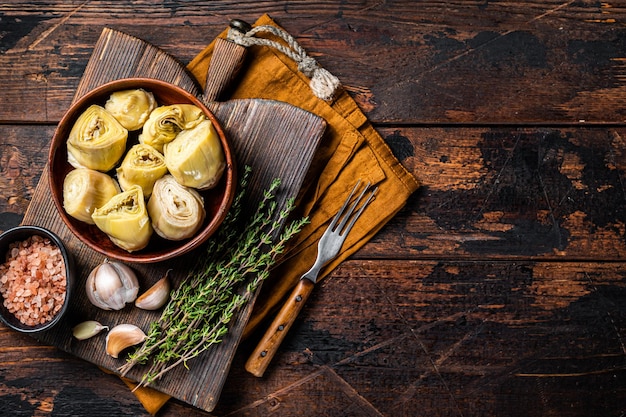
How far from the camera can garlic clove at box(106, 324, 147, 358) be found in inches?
53.6

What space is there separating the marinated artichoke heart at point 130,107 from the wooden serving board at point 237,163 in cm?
18

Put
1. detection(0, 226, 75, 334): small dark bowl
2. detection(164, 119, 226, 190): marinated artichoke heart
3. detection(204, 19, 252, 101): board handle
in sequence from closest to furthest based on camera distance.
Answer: detection(164, 119, 226, 190): marinated artichoke heart
detection(0, 226, 75, 334): small dark bowl
detection(204, 19, 252, 101): board handle

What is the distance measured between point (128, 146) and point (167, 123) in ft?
0.37

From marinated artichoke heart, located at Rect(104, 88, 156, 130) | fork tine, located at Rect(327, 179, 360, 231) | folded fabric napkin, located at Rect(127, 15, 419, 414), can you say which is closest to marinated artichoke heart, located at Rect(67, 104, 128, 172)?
marinated artichoke heart, located at Rect(104, 88, 156, 130)

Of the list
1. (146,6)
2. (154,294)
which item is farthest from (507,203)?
(146,6)

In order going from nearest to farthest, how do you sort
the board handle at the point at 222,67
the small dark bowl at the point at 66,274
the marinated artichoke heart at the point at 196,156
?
the marinated artichoke heart at the point at 196,156 → the small dark bowl at the point at 66,274 → the board handle at the point at 222,67

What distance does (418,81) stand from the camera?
150cm

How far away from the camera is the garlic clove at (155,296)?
136 centimetres

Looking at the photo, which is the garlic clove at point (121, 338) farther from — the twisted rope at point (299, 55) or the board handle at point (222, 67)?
the twisted rope at point (299, 55)

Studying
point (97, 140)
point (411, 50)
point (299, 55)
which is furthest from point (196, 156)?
point (411, 50)

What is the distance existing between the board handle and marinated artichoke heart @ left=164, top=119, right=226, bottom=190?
8.9 inches

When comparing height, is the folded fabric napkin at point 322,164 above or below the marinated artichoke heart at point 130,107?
below

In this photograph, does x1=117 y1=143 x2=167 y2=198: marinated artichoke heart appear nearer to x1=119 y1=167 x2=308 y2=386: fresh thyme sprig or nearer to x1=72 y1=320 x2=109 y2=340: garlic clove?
x1=119 y1=167 x2=308 y2=386: fresh thyme sprig

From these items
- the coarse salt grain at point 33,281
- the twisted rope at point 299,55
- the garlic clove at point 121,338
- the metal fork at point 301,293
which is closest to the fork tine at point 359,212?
the metal fork at point 301,293
